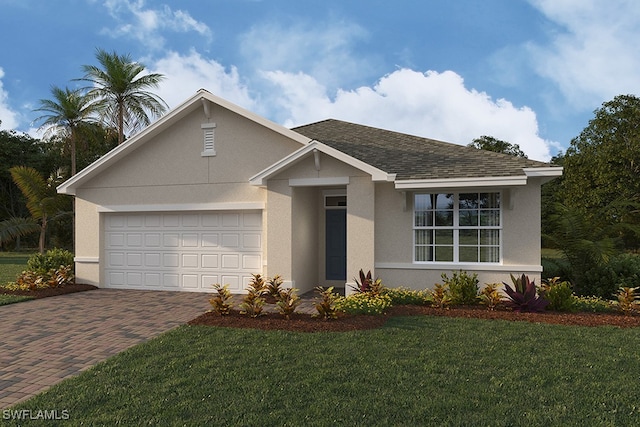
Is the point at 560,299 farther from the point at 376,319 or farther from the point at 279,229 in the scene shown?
the point at 279,229

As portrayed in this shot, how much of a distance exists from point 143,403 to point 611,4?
1482 cm

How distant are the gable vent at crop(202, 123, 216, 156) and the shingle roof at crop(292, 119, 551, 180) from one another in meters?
3.25

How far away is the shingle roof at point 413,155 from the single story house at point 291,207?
0.06m

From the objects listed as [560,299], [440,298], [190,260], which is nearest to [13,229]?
[190,260]

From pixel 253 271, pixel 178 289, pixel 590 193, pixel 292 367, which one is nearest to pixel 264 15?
pixel 253 271

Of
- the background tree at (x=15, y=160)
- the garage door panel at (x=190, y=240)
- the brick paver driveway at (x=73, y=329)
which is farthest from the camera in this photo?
the background tree at (x=15, y=160)

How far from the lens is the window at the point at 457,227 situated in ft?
32.5

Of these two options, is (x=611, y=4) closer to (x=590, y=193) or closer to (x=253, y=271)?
(x=253, y=271)

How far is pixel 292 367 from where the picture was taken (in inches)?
210

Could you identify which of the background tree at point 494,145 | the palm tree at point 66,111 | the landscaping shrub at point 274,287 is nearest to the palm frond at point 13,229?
the palm tree at point 66,111

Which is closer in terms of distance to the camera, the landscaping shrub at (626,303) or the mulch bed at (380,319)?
the mulch bed at (380,319)

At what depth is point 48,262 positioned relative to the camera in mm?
13062

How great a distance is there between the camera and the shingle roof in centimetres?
969

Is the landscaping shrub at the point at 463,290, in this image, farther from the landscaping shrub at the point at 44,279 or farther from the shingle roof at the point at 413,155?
the landscaping shrub at the point at 44,279
